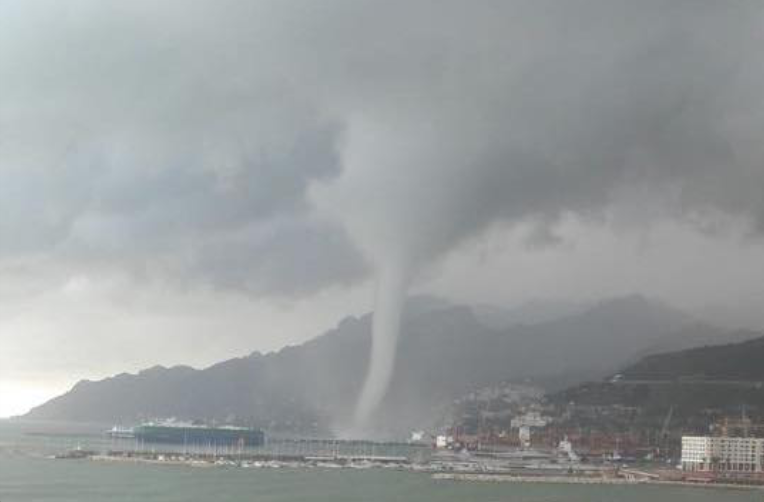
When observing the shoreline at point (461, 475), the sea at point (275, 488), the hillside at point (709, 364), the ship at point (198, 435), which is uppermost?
the hillside at point (709, 364)

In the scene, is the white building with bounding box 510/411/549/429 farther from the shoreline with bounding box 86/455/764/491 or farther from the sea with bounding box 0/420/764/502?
the sea with bounding box 0/420/764/502

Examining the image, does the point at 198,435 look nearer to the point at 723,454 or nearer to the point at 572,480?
the point at 723,454

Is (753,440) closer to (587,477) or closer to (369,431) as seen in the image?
(587,477)

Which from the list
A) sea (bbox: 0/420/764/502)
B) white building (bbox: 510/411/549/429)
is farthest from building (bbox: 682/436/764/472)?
white building (bbox: 510/411/549/429)

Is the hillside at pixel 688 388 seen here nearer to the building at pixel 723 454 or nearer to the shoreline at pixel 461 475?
the building at pixel 723 454

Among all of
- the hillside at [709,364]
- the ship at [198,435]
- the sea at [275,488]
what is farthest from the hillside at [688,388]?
the sea at [275,488]

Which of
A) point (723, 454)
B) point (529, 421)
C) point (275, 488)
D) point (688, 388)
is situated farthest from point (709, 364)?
point (275, 488)
